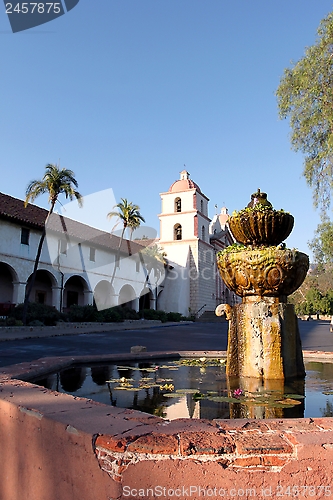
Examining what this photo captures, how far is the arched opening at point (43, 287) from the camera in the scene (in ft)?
80.6

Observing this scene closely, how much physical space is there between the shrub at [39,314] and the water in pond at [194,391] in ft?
52.0

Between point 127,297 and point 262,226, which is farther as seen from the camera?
point 127,297

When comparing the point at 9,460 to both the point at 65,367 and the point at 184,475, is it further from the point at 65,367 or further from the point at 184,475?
the point at 65,367

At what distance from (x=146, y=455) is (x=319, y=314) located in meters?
61.1

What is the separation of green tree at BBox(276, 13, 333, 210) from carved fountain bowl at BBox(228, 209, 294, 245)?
329 inches

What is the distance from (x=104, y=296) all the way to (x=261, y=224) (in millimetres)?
27533

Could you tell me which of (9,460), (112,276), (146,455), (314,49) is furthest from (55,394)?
(112,276)

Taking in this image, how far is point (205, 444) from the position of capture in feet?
5.55

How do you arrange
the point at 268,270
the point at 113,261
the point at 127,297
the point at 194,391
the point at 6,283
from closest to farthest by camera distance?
the point at 194,391 < the point at 268,270 < the point at 6,283 < the point at 113,261 < the point at 127,297

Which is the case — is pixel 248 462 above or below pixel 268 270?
below

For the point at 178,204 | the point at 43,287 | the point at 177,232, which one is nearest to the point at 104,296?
the point at 43,287

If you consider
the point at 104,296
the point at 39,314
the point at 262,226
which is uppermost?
the point at 104,296

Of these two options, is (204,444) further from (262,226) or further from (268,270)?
(262,226)

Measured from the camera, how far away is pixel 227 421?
2.06 m
